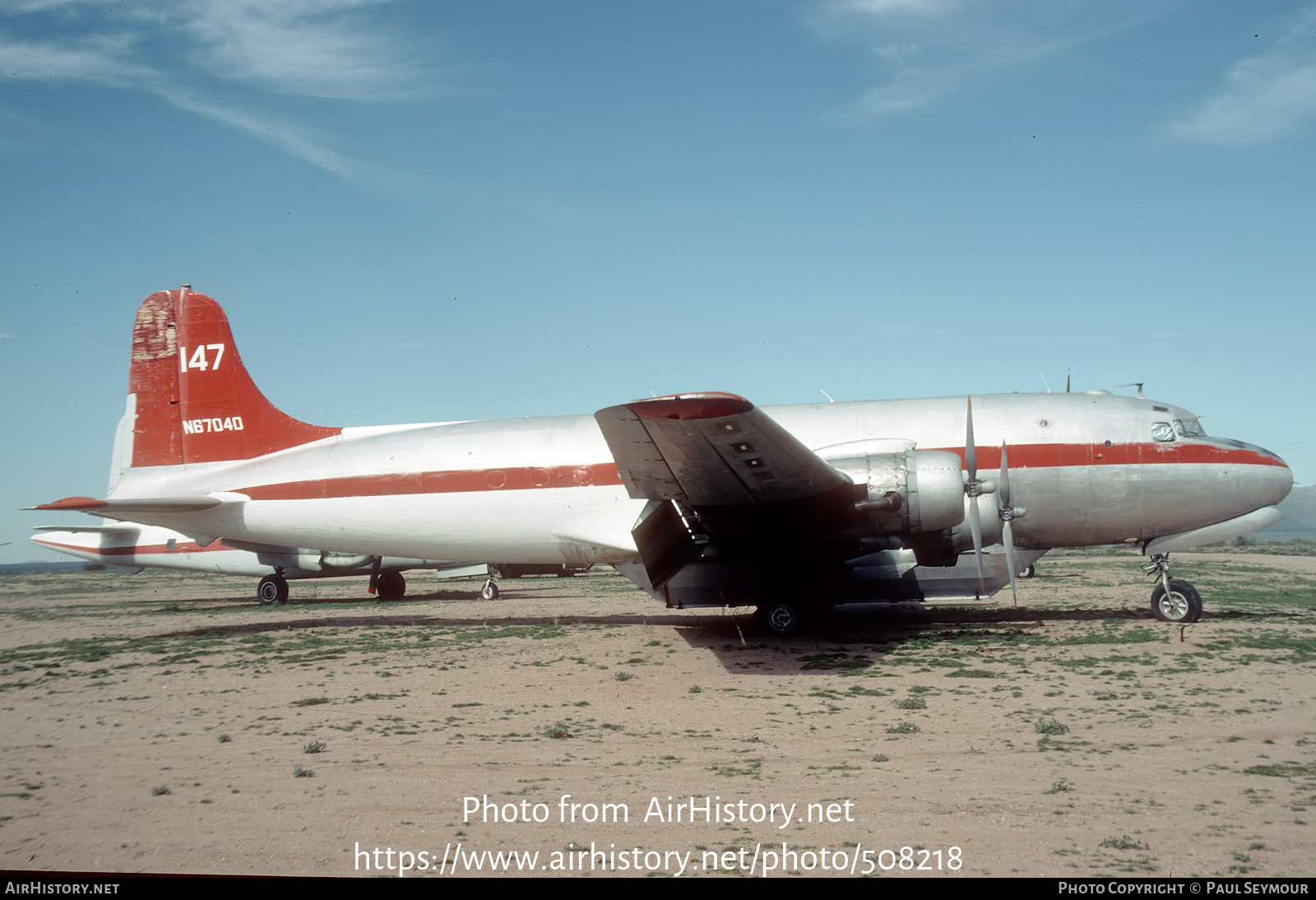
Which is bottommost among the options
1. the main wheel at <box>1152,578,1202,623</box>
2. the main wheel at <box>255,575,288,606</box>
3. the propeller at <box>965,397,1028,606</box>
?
the main wheel at <box>255,575,288,606</box>

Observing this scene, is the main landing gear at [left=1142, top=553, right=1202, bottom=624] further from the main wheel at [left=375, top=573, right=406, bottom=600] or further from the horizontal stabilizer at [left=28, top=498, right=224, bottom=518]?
the main wheel at [left=375, top=573, right=406, bottom=600]

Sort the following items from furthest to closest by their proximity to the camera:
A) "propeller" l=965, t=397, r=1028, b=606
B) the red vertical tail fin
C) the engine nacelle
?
1. the red vertical tail fin
2. "propeller" l=965, t=397, r=1028, b=606
3. the engine nacelle

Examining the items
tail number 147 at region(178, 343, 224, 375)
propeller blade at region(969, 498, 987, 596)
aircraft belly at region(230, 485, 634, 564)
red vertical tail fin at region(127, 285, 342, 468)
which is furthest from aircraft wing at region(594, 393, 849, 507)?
tail number 147 at region(178, 343, 224, 375)

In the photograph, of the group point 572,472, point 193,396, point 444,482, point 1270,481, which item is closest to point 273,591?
point 193,396

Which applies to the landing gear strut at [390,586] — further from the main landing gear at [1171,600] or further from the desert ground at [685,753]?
the main landing gear at [1171,600]

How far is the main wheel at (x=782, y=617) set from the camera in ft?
41.3

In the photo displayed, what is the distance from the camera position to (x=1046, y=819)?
16.4 ft

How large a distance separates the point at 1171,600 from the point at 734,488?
7559 mm

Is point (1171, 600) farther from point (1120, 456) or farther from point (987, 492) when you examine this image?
point (987, 492)

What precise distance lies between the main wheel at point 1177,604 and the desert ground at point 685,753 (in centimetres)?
62

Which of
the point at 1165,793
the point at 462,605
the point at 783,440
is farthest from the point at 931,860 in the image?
the point at 462,605

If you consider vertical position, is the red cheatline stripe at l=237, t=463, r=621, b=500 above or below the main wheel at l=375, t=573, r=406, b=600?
above

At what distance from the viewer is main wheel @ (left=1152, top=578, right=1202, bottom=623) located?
13211mm
